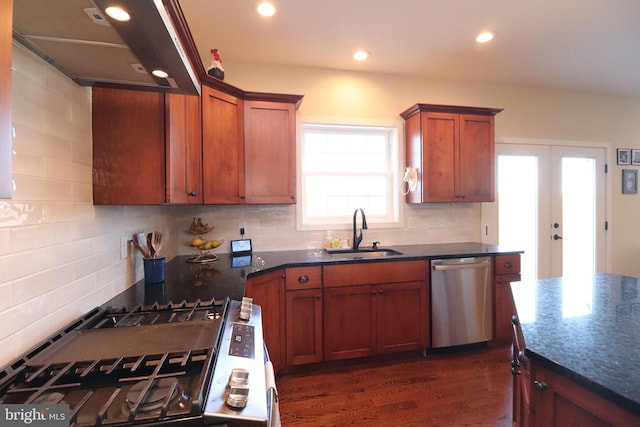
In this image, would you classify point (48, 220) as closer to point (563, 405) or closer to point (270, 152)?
point (270, 152)

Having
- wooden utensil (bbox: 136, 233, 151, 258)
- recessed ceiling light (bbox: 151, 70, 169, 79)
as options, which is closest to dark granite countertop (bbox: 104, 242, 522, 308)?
wooden utensil (bbox: 136, 233, 151, 258)

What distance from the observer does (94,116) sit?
1.40m

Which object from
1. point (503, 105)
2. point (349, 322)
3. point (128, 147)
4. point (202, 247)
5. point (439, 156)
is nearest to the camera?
point (128, 147)

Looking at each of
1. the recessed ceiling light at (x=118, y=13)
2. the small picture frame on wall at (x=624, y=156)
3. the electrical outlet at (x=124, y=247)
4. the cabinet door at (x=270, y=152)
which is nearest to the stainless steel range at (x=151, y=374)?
the electrical outlet at (x=124, y=247)

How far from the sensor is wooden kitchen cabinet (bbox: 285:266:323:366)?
2232mm

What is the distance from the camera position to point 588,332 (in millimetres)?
994

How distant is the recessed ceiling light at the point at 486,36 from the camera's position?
2.37m

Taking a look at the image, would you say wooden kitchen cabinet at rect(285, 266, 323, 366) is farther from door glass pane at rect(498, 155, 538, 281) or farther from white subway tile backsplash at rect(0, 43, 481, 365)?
door glass pane at rect(498, 155, 538, 281)

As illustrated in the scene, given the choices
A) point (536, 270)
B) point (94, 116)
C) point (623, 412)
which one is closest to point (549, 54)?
point (536, 270)

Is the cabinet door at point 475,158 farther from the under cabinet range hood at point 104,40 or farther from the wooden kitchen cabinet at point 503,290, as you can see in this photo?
the under cabinet range hood at point 104,40

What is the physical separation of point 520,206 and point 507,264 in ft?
3.77

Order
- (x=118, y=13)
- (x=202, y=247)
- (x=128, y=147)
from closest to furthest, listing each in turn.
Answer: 1. (x=118, y=13)
2. (x=128, y=147)
3. (x=202, y=247)

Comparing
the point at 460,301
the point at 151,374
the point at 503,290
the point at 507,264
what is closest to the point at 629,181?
the point at 507,264

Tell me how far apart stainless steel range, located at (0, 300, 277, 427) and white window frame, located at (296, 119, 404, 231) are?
6.01 feet
